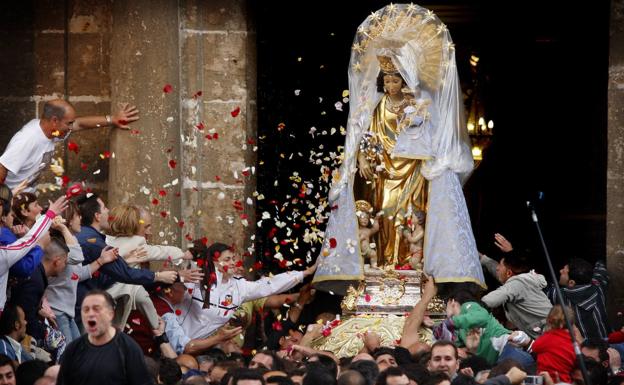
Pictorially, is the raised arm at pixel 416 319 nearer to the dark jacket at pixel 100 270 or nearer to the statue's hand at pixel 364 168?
the statue's hand at pixel 364 168

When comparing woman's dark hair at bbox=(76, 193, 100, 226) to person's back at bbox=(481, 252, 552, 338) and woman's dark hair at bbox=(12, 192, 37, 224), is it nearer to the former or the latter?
woman's dark hair at bbox=(12, 192, 37, 224)

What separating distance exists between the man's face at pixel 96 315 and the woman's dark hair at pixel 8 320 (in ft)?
4.62

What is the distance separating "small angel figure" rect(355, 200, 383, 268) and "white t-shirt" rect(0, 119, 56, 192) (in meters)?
2.66

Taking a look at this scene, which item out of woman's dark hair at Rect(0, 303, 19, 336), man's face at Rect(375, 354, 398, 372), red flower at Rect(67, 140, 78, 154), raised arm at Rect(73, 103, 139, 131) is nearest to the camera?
woman's dark hair at Rect(0, 303, 19, 336)

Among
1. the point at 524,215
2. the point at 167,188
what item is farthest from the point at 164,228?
the point at 524,215

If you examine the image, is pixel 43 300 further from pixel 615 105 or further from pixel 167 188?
pixel 615 105

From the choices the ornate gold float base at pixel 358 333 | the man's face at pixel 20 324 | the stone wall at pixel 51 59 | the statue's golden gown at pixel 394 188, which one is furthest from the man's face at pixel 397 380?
the stone wall at pixel 51 59

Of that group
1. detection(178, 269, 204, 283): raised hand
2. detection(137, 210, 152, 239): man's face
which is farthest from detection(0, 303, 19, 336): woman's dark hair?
detection(137, 210, 152, 239): man's face

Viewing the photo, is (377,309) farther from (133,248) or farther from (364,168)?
(133,248)

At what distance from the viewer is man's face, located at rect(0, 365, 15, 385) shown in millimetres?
12773

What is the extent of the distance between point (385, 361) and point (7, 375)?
3011mm

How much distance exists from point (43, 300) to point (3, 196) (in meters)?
0.98

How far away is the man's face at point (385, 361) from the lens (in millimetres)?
14609

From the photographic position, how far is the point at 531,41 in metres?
21.3
